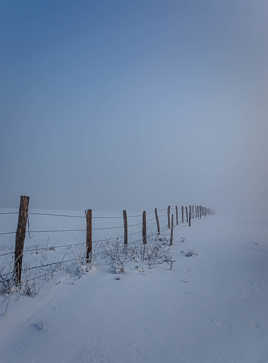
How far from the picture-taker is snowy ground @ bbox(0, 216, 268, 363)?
2.83 m

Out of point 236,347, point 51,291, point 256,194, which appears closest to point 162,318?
point 236,347

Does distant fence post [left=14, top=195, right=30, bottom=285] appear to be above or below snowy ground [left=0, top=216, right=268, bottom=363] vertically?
above

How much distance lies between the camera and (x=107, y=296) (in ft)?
14.4

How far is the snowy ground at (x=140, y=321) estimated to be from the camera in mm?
2830

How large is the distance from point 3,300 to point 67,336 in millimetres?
1606

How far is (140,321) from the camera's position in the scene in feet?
11.6

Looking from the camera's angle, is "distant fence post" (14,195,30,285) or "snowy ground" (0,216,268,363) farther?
"distant fence post" (14,195,30,285)

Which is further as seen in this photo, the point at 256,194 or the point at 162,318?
the point at 256,194

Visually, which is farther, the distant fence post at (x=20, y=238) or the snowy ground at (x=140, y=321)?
the distant fence post at (x=20, y=238)

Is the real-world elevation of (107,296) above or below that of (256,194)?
below

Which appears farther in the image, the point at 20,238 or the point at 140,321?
the point at 20,238

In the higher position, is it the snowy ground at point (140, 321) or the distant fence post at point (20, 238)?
the distant fence post at point (20, 238)

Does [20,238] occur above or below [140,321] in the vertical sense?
above

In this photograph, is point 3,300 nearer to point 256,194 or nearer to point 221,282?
point 221,282
